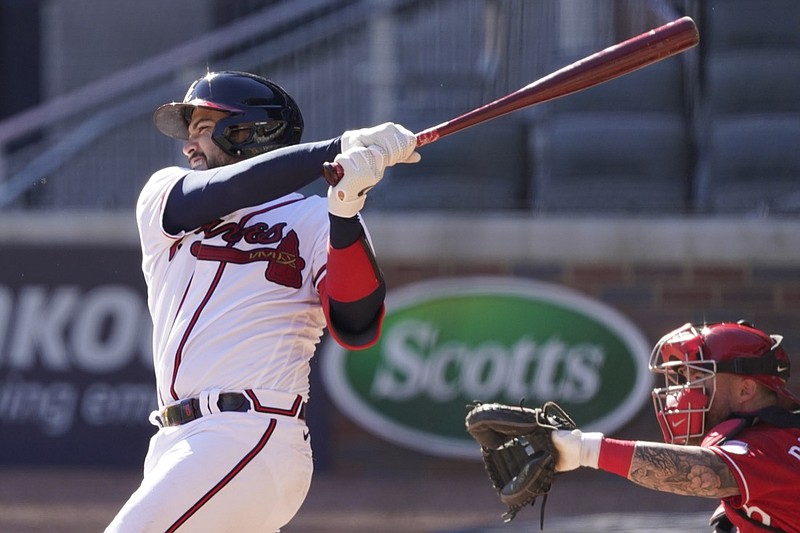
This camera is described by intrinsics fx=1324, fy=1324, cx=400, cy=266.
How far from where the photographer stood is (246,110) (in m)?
3.20

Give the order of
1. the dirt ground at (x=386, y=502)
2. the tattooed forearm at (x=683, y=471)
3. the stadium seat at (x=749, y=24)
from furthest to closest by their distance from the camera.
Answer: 1. the stadium seat at (x=749, y=24)
2. the dirt ground at (x=386, y=502)
3. the tattooed forearm at (x=683, y=471)

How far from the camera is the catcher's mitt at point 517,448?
2.95 meters

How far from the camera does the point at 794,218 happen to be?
26.3ft

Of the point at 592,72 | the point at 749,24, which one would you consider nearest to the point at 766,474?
the point at 592,72

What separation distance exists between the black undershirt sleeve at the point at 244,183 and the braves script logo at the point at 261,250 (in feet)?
0.21

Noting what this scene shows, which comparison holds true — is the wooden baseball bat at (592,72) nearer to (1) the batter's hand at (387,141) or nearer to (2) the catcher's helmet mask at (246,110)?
(1) the batter's hand at (387,141)

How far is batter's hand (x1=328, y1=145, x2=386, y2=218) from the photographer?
2.75 meters

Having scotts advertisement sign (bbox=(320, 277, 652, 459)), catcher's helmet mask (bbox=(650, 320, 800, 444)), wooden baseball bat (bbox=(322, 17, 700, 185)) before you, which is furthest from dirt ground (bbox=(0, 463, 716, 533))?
wooden baseball bat (bbox=(322, 17, 700, 185))

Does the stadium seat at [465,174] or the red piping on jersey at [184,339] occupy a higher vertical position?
the stadium seat at [465,174]

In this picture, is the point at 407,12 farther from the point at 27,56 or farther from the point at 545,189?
the point at 27,56

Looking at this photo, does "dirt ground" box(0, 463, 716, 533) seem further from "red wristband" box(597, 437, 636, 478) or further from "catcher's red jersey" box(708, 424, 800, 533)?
"red wristband" box(597, 437, 636, 478)

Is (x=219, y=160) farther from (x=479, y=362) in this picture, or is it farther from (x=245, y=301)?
(x=479, y=362)

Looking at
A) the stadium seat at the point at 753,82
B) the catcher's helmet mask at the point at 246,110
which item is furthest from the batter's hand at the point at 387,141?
the stadium seat at the point at 753,82

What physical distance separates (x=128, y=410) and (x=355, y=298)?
Answer: 5698mm
